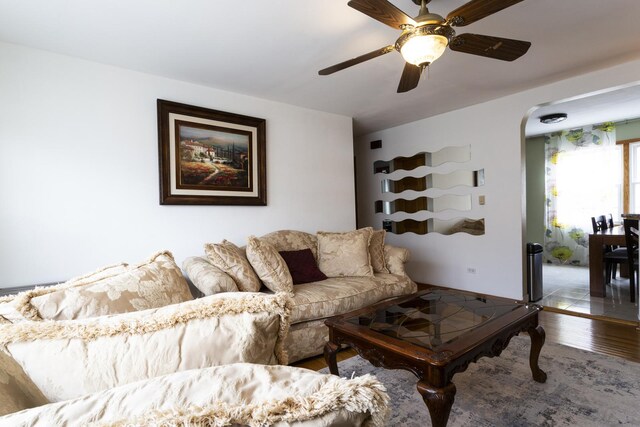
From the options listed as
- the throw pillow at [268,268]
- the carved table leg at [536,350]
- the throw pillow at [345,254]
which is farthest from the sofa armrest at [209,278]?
the carved table leg at [536,350]

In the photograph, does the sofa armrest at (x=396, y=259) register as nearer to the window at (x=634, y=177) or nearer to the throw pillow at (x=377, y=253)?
the throw pillow at (x=377, y=253)

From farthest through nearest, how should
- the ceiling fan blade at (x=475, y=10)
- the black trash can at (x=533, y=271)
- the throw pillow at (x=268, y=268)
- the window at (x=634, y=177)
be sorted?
1. the window at (x=634, y=177)
2. the black trash can at (x=533, y=271)
3. the throw pillow at (x=268, y=268)
4. the ceiling fan blade at (x=475, y=10)

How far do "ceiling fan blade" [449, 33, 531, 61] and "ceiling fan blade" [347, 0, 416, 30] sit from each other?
340 millimetres

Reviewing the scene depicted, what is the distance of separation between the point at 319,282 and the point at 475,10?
228 centimetres

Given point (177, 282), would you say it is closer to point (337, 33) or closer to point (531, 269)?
point (337, 33)

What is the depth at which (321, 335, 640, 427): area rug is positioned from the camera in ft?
5.47

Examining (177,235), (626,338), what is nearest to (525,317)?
(626,338)

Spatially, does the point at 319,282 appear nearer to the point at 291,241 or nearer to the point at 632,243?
the point at 291,241

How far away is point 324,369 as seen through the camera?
2305mm

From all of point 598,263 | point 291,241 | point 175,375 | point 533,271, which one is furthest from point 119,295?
point 598,263

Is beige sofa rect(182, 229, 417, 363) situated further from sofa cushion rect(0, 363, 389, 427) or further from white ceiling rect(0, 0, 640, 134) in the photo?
white ceiling rect(0, 0, 640, 134)

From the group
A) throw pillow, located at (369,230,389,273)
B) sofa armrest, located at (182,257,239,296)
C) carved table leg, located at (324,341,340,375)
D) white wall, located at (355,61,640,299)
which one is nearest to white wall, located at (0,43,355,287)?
sofa armrest, located at (182,257,239,296)

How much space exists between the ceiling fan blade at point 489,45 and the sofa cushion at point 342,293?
1918 millimetres

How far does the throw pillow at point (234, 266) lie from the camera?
7.97ft
